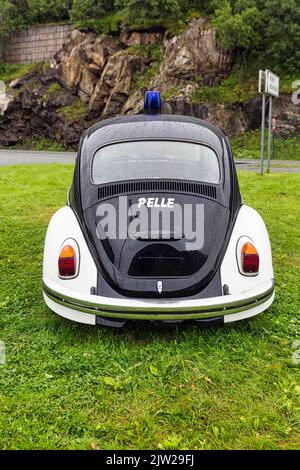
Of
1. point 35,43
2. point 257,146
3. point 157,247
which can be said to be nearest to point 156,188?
point 157,247

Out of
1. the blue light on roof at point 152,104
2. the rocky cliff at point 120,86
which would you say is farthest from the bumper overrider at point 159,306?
the rocky cliff at point 120,86

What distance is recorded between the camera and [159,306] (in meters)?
2.88

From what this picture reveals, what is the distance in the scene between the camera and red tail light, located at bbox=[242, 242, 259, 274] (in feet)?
Result: 10.3

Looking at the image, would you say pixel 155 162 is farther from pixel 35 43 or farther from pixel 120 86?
pixel 35 43

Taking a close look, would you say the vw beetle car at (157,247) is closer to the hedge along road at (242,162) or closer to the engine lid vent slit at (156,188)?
the engine lid vent slit at (156,188)

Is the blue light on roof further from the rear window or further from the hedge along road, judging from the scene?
the hedge along road

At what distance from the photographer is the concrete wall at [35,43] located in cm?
2959

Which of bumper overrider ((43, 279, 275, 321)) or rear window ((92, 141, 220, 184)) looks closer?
bumper overrider ((43, 279, 275, 321))

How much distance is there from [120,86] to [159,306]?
80.7ft

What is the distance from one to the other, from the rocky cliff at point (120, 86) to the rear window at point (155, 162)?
19777 mm

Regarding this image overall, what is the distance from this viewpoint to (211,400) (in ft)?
8.26

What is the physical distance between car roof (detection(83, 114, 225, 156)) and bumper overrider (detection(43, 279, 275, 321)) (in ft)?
4.44

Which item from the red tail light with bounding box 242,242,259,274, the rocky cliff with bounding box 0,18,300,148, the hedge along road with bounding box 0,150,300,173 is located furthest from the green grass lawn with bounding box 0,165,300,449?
the rocky cliff with bounding box 0,18,300,148
